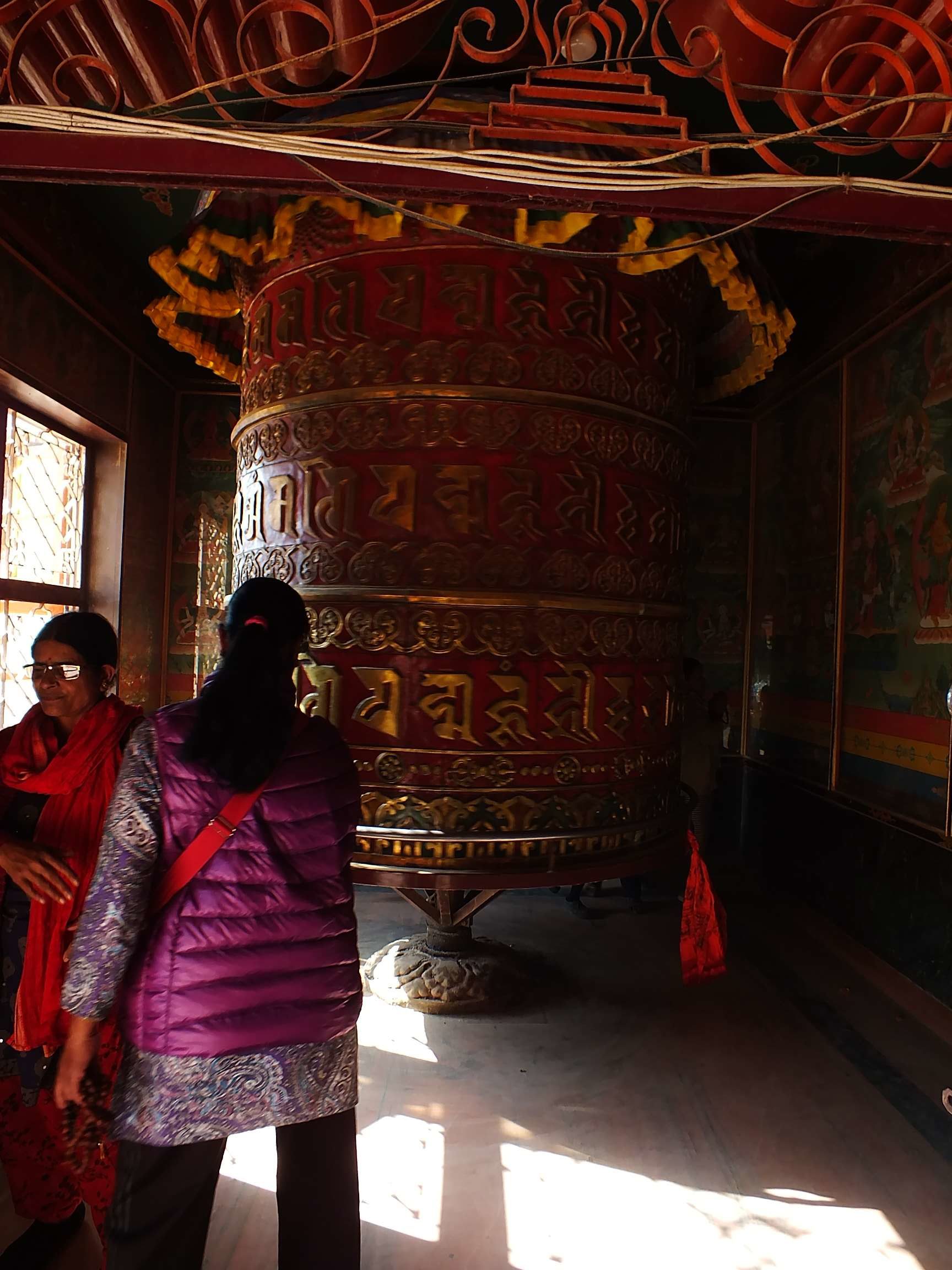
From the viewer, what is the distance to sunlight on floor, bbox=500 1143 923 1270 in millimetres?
1968

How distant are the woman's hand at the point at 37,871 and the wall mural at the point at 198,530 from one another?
11.9 ft

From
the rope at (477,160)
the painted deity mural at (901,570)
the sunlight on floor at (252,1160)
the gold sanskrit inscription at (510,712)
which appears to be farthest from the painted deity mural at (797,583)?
the sunlight on floor at (252,1160)

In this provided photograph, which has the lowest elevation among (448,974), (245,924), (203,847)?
(448,974)

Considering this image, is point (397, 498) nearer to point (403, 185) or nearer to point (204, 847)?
point (403, 185)

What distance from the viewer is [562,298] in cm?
272

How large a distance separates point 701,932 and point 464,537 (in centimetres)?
170

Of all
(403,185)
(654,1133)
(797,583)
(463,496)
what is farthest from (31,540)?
(797,583)

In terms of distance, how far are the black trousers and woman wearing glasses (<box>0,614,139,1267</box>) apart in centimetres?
49

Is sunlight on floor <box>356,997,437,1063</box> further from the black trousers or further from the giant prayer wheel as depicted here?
the black trousers

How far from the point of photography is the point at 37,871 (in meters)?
1.73

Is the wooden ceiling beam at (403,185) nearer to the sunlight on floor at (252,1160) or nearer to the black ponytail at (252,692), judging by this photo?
the black ponytail at (252,692)

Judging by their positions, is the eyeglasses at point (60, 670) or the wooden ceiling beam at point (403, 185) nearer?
the wooden ceiling beam at point (403, 185)

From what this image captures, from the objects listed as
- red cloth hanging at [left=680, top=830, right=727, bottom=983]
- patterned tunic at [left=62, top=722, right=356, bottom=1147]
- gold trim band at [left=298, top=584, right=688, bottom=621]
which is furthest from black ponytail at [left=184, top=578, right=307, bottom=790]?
red cloth hanging at [left=680, top=830, right=727, bottom=983]

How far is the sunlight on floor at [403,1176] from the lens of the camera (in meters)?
2.09
